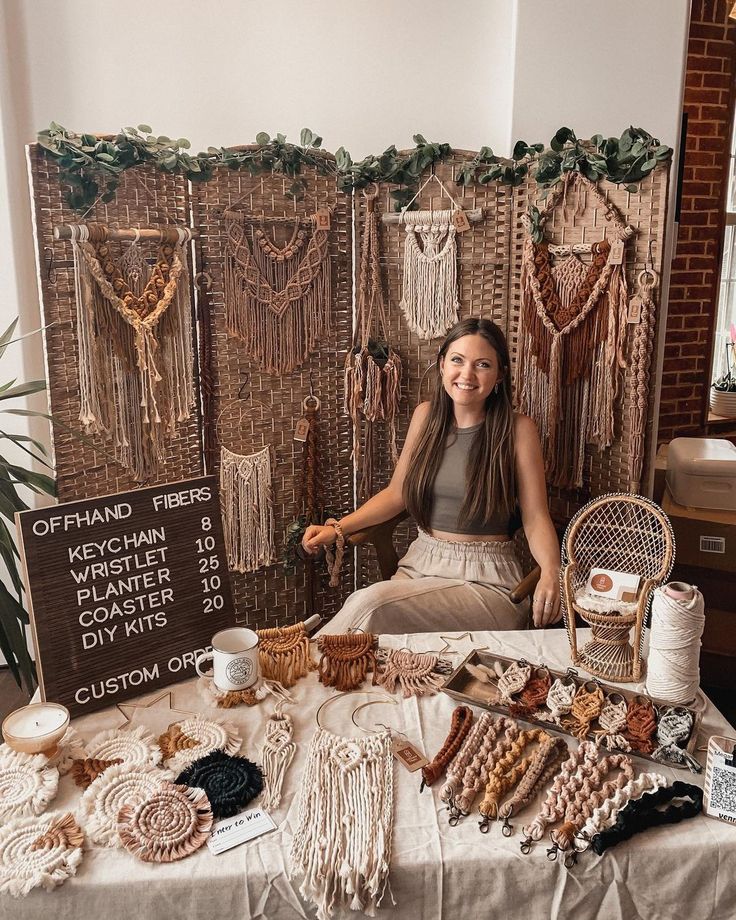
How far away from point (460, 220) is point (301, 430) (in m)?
0.89

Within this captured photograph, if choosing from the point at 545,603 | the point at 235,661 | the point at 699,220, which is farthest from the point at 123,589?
the point at 699,220

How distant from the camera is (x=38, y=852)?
1.15 m

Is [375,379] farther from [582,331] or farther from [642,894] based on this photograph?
[642,894]

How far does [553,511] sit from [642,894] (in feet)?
5.58

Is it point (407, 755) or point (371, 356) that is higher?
point (371, 356)

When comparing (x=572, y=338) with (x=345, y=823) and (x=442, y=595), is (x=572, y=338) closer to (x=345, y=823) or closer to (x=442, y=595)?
(x=442, y=595)

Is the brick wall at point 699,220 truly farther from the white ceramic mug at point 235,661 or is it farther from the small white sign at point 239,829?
the small white sign at point 239,829

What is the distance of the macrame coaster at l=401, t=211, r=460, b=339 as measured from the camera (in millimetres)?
2631

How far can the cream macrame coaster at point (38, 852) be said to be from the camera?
1.11 meters

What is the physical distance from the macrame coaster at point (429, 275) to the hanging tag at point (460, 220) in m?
0.02

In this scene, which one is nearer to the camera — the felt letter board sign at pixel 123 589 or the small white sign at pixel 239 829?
the small white sign at pixel 239 829

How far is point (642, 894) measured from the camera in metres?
1.18

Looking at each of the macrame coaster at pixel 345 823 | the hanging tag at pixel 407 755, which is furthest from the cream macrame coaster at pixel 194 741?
the hanging tag at pixel 407 755

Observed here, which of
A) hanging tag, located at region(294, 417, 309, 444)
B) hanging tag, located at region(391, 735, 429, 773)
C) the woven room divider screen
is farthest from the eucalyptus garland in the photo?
hanging tag, located at region(391, 735, 429, 773)
